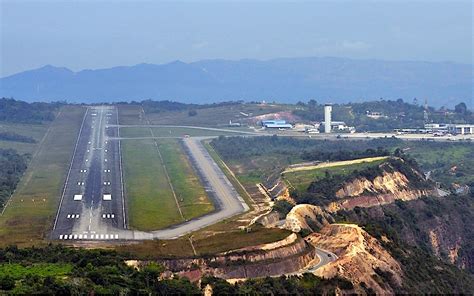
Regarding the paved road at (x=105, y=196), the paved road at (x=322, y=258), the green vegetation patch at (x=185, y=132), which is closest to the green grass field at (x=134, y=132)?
the green vegetation patch at (x=185, y=132)


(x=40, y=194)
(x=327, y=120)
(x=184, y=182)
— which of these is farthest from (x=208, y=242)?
(x=327, y=120)

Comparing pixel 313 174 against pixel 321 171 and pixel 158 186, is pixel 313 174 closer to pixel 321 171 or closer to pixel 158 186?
pixel 321 171

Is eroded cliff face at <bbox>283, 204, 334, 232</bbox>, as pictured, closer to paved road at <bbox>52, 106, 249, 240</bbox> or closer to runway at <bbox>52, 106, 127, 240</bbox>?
paved road at <bbox>52, 106, 249, 240</bbox>

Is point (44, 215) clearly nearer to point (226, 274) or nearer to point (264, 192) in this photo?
point (264, 192)

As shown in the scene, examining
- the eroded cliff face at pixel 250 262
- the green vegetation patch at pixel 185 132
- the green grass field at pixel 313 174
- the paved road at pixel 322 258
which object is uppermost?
the green vegetation patch at pixel 185 132

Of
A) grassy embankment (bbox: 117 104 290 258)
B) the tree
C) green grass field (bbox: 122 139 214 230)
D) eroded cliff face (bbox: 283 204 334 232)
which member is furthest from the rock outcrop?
the tree

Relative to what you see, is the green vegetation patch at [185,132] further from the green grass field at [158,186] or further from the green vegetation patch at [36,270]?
the green vegetation patch at [36,270]
